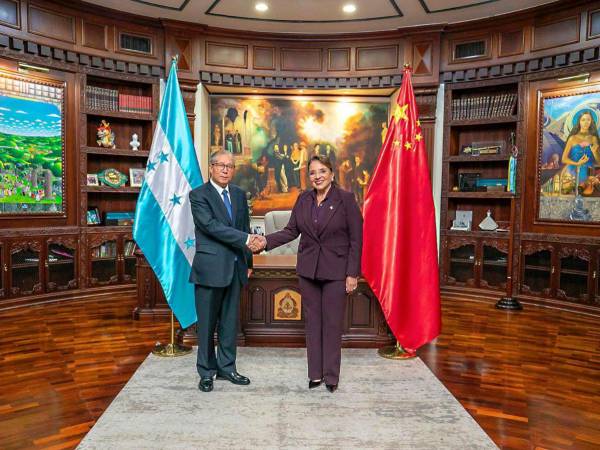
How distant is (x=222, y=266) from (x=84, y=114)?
14.1 ft

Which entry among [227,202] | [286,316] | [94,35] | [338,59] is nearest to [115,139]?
[94,35]

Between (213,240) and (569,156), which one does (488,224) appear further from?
(213,240)

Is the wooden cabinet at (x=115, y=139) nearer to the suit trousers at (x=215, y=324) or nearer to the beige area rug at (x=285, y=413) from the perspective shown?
the beige area rug at (x=285, y=413)

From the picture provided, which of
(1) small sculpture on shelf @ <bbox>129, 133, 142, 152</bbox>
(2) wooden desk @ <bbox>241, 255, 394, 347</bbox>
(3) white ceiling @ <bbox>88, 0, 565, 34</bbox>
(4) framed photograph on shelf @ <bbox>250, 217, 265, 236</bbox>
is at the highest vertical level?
(3) white ceiling @ <bbox>88, 0, 565, 34</bbox>

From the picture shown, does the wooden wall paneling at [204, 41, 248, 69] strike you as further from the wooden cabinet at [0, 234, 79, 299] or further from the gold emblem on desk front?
the gold emblem on desk front

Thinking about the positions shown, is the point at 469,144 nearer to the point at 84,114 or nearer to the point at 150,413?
the point at 84,114

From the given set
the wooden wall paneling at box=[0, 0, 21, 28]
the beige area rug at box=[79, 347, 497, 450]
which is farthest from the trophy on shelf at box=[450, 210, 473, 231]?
the wooden wall paneling at box=[0, 0, 21, 28]

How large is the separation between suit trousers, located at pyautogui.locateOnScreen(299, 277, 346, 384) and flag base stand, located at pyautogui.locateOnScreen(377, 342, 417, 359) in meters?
0.95

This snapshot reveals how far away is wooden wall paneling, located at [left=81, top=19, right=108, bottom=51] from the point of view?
20.7ft

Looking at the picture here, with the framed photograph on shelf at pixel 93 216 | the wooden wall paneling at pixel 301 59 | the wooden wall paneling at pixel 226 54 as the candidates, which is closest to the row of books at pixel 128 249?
the framed photograph on shelf at pixel 93 216

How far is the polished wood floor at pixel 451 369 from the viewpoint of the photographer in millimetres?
2857

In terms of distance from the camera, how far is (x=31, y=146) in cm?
592

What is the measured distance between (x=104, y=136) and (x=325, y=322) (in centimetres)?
484

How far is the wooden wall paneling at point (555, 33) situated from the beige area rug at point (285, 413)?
4.60 meters
